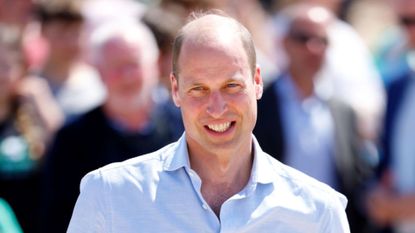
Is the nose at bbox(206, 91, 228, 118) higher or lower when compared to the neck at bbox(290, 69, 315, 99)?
higher

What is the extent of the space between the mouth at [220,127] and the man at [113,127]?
3.00m

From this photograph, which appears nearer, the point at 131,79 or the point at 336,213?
the point at 336,213

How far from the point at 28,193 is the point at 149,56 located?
121 cm

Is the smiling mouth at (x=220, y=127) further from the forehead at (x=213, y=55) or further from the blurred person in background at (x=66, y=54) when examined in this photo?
the blurred person in background at (x=66, y=54)

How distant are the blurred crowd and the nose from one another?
9.93 ft

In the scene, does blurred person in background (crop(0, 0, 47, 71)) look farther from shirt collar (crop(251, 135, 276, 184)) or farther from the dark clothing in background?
shirt collar (crop(251, 135, 276, 184))

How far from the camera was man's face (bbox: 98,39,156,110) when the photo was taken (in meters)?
7.55

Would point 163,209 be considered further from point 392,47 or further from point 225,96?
point 392,47

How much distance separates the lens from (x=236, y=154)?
4410 millimetres

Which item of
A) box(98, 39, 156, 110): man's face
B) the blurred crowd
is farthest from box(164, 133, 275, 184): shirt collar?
box(98, 39, 156, 110): man's face

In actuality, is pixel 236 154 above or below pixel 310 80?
above

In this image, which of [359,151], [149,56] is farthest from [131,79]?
[359,151]

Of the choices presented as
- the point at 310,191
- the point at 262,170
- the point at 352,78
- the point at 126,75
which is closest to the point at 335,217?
the point at 310,191

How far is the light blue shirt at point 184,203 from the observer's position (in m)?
4.23
